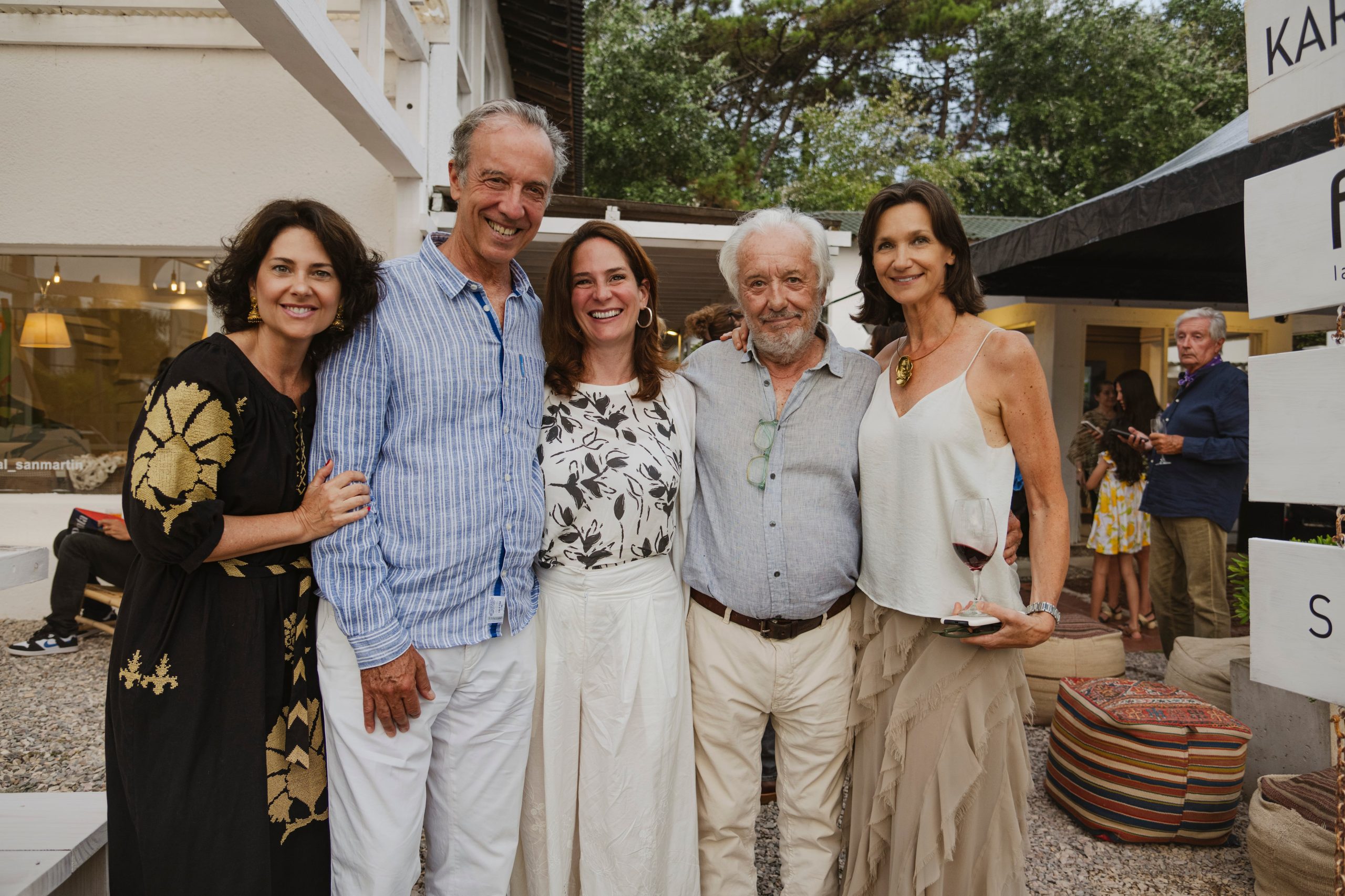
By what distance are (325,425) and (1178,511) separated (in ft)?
15.4

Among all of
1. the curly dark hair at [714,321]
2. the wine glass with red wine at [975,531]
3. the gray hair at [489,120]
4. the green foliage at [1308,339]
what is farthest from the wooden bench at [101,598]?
the green foliage at [1308,339]

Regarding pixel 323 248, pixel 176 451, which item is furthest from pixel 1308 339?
pixel 176 451

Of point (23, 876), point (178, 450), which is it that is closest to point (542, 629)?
point (178, 450)

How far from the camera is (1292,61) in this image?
1700mm

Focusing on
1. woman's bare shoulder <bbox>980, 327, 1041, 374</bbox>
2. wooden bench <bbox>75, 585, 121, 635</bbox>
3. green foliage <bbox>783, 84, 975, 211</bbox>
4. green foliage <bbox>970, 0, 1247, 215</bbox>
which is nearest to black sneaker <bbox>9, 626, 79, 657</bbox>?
wooden bench <bbox>75, 585, 121, 635</bbox>

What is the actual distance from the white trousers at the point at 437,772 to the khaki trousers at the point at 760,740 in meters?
0.51

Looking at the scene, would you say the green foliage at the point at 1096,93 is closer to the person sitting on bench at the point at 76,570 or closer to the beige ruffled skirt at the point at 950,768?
the person sitting on bench at the point at 76,570

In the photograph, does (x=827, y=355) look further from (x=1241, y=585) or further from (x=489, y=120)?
(x=1241, y=585)

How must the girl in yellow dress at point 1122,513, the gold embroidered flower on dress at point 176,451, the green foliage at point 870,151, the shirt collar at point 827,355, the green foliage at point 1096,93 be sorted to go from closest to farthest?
1. the gold embroidered flower on dress at point 176,451
2. the shirt collar at point 827,355
3. the girl in yellow dress at point 1122,513
4. the green foliage at point 870,151
5. the green foliage at point 1096,93

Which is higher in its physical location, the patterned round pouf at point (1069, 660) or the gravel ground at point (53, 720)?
the patterned round pouf at point (1069, 660)

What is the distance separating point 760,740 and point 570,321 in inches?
51.1

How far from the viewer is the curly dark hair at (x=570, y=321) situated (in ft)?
7.51

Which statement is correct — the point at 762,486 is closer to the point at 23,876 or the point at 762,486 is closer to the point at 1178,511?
the point at 23,876

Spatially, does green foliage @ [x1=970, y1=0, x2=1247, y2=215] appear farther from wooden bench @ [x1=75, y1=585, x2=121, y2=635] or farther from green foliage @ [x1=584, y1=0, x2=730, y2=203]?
wooden bench @ [x1=75, y1=585, x2=121, y2=635]
